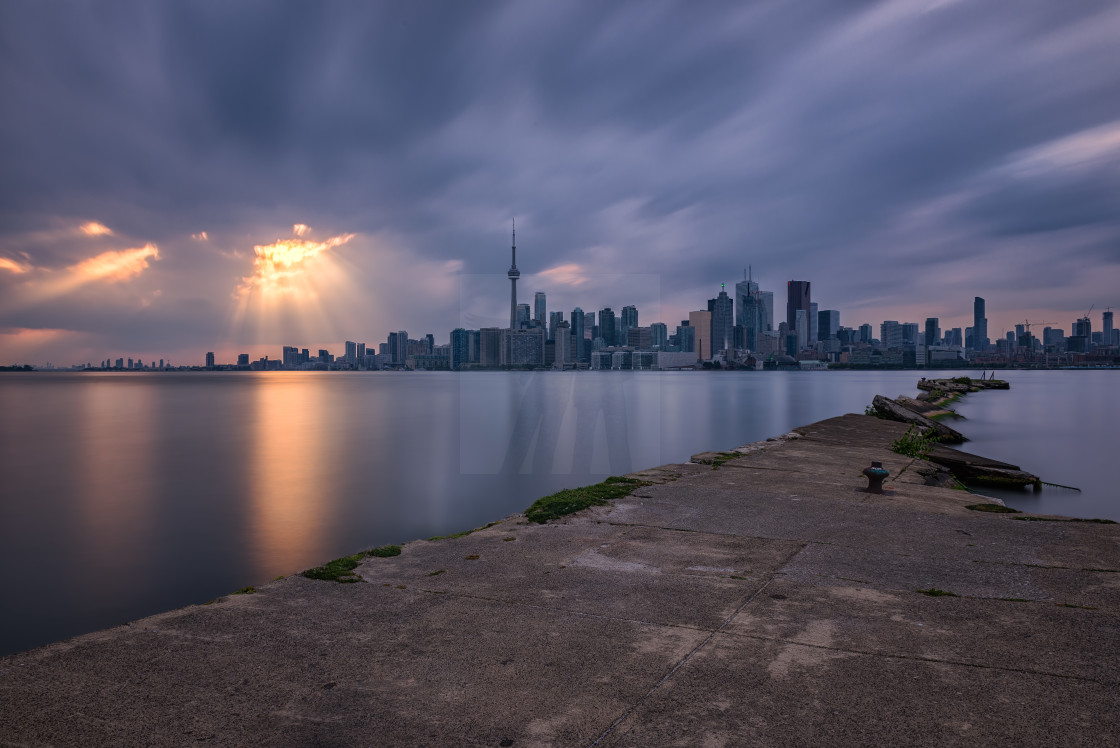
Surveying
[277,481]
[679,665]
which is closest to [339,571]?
[679,665]

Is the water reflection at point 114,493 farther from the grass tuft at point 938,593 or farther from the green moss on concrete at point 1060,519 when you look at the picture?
the green moss on concrete at point 1060,519

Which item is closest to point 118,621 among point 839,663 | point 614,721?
point 614,721

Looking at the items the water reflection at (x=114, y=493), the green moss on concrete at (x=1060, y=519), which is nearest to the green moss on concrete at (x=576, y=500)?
the green moss on concrete at (x=1060, y=519)

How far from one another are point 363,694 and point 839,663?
10.5ft

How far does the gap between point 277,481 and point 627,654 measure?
18988 mm

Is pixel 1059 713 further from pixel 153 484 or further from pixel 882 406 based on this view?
pixel 882 406

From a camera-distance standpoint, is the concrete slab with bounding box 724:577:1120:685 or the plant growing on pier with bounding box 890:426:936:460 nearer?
the concrete slab with bounding box 724:577:1120:685

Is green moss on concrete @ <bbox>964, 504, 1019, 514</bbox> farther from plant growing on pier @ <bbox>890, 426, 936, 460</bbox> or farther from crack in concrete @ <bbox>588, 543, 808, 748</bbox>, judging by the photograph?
plant growing on pier @ <bbox>890, 426, 936, 460</bbox>

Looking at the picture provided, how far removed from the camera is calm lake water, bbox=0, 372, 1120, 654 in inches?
429

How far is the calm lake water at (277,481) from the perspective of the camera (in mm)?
10891

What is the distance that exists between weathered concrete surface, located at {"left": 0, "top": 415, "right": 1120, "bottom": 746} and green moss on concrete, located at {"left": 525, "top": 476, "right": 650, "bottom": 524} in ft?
5.27

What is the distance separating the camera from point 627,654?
441 cm

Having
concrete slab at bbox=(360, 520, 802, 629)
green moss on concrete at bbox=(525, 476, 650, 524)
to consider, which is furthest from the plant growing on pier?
concrete slab at bbox=(360, 520, 802, 629)

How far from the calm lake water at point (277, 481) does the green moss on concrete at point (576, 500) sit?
4.57m
